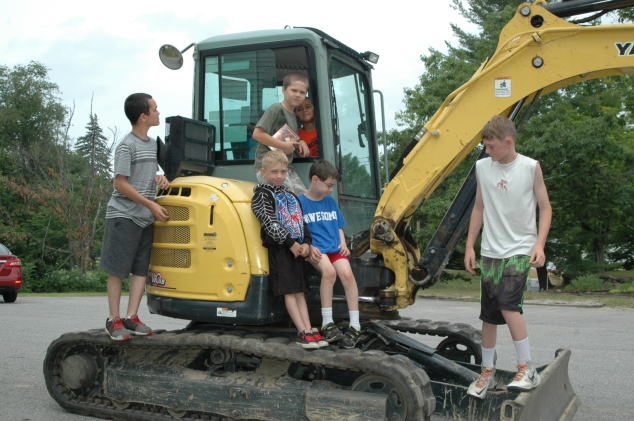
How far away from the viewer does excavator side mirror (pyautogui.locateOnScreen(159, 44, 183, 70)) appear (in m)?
5.48

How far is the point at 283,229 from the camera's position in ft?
14.5

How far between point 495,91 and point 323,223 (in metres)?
1.62

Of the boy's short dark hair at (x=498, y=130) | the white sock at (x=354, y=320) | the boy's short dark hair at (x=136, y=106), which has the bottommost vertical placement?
the white sock at (x=354, y=320)

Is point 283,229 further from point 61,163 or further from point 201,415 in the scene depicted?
point 61,163

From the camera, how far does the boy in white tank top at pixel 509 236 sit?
3.91 meters

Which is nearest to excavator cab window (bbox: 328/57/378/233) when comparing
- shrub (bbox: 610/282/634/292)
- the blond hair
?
the blond hair

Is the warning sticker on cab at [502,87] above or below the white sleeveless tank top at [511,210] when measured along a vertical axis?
above

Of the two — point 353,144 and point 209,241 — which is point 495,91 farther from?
point 209,241

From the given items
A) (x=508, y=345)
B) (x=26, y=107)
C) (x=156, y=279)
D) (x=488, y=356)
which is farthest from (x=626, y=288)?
(x=26, y=107)

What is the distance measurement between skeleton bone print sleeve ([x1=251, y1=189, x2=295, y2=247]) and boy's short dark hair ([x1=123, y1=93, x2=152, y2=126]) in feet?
4.02

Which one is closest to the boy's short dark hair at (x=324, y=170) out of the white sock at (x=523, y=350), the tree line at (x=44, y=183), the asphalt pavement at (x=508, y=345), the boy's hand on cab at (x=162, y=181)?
the boy's hand on cab at (x=162, y=181)

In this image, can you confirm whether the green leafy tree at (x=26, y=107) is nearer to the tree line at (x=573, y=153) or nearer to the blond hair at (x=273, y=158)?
the tree line at (x=573, y=153)

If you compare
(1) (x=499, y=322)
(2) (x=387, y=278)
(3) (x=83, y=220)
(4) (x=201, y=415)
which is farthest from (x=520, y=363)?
(3) (x=83, y=220)

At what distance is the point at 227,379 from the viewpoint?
181 inches
